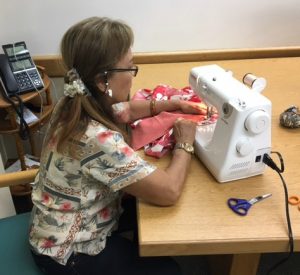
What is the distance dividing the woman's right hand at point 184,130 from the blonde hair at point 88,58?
24cm

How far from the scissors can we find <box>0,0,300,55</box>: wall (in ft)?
4.11

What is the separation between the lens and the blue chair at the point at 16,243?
3.80 ft

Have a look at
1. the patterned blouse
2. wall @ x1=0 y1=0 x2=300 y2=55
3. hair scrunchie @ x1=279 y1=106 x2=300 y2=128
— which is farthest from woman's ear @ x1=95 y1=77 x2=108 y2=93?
wall @ x1=0 y1=0 x2=300 y2=55

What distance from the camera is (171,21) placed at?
2.02 metres

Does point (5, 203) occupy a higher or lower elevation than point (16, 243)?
lower

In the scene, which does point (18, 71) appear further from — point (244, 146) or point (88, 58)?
point (244, 146)

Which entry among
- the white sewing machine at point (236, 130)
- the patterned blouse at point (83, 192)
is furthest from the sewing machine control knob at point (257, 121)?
the patterned blouse at point (83, 192)

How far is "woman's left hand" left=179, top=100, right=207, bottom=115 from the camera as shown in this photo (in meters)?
1.37

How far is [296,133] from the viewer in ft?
4.28

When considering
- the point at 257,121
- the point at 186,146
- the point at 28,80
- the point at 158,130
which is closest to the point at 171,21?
the point at 28,80

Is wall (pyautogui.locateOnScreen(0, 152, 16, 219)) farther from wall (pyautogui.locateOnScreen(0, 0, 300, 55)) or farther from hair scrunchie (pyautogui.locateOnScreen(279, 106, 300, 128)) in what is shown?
hair scrunchie (pyautogui.locateOnScreen(279, 106, 300, 128))

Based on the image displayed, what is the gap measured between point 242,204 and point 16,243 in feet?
2.42

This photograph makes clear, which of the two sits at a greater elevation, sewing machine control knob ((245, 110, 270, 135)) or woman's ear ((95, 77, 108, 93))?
woman's ear ((95, 77, 108, 93))

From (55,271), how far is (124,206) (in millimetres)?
365
